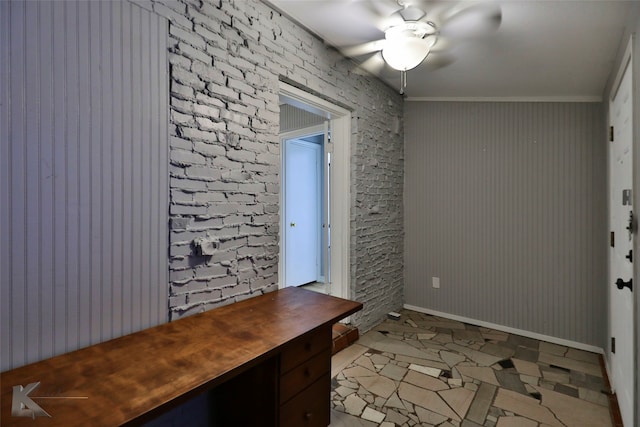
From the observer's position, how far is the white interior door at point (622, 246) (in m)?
1.73

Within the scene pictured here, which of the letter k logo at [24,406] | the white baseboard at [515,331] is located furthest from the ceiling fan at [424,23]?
the white baseboard at [515,331]

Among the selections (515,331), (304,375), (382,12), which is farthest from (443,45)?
(515,331)

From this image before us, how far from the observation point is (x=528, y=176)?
312 centimetres

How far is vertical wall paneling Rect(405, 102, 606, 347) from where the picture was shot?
2.87 metres

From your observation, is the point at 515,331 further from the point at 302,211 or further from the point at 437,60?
the point at 302,211

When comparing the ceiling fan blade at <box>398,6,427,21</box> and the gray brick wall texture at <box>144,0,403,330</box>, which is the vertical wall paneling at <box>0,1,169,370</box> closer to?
the gray brick wall texture at <box>144,0,403,330</box>

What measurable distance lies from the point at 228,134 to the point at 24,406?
1.38m

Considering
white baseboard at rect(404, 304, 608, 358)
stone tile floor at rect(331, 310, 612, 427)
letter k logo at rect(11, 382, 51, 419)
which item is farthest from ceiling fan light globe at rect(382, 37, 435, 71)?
white baseboard at rect(404, 304, 608, 358)

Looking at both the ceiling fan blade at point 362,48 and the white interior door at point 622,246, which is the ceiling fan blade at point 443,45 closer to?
the ceiling fan blade at point 362,48

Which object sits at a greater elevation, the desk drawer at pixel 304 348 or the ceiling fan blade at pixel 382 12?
the ceiling fan blade at pixel 382 12

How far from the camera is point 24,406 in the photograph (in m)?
0.90

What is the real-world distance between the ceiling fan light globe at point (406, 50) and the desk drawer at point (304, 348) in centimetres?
172

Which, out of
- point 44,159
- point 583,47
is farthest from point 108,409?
point 583,47

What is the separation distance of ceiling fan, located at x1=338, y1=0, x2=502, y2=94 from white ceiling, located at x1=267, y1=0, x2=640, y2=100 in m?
0.02
